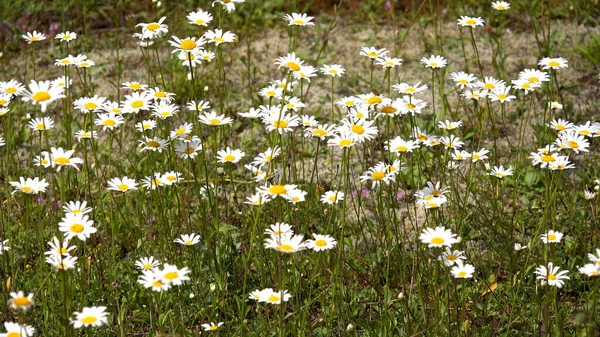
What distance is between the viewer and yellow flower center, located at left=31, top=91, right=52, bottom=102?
210cm

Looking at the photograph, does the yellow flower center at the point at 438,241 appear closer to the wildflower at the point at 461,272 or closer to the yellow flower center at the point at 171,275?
the wildflower at the point at 461,272

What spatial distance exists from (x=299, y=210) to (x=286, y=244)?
1.21 m

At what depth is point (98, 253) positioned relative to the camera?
121 inches

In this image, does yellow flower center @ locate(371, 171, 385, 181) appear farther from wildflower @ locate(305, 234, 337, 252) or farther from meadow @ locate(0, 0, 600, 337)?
wildflower @ locate(305, 234, 337, 252)

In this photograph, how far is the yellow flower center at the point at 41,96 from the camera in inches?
82.5

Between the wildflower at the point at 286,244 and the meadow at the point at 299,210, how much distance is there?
0.01m

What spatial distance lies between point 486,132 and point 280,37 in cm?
188

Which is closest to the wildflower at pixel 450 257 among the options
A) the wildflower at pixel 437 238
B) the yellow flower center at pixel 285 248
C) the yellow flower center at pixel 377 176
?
the wildflower at pixel 437 238

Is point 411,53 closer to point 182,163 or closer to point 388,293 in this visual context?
point 182,163

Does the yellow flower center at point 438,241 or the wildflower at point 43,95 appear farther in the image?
the yellow flower center at point 438,241

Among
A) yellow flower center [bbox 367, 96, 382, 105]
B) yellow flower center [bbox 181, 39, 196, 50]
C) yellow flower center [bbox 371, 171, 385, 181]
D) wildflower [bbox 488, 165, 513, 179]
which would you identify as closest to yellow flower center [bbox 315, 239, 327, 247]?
yellow flower center [bbox 371, 171, 385, 181]

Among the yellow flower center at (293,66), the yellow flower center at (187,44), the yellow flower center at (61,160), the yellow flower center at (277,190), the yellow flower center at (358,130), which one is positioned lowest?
the yellow flower center at (277,190)

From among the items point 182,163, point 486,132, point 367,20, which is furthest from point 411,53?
point 182,163

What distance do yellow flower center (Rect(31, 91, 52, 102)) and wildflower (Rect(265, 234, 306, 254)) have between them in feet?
2.35
